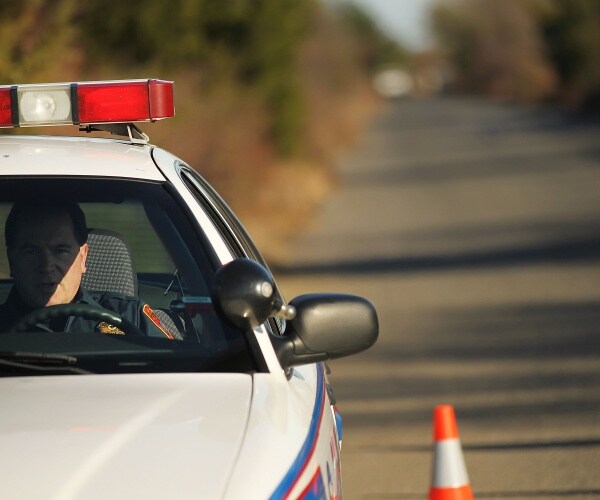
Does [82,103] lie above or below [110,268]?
above

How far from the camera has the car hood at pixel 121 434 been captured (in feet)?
9.80

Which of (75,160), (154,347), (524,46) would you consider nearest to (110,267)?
(75,160)

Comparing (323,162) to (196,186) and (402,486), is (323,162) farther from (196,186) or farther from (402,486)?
(196,186)

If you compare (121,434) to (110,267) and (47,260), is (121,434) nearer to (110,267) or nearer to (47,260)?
(47,260)

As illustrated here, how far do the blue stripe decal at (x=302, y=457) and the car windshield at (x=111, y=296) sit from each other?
22 centimetres

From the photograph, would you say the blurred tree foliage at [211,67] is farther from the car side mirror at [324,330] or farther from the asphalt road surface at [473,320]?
the car side mirror at [324,330]

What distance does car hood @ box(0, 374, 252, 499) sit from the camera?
299cm

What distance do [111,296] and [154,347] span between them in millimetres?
601

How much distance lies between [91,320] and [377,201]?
22.0 m

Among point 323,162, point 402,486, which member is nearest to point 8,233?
point 402,486

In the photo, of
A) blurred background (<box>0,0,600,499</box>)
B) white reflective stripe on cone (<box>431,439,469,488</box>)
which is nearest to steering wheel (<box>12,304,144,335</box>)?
white reflective stripe on cone (<box>431,439,469,488</box>)

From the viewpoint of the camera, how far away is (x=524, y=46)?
4368 inches

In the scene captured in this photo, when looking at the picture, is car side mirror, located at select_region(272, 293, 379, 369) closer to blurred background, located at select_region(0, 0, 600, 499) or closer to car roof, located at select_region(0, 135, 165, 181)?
car roof, located at select_region(0, 135, 165, 181)

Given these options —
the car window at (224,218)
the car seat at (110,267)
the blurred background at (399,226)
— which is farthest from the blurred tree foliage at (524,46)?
the car seat at (110,267)
